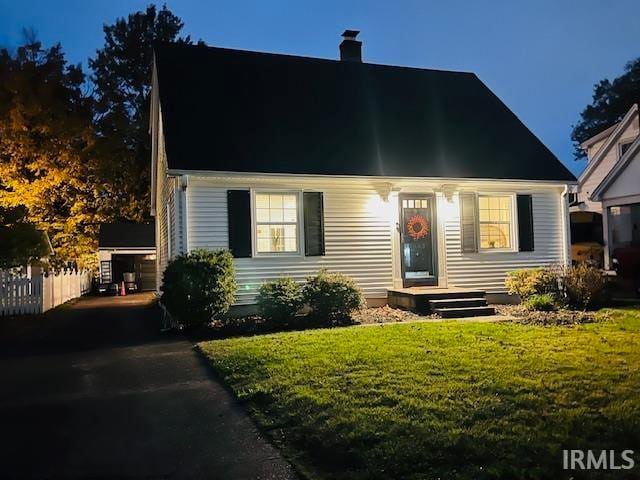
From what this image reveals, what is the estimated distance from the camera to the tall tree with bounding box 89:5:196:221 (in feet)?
95.6

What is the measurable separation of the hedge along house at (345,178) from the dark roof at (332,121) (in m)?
0.05

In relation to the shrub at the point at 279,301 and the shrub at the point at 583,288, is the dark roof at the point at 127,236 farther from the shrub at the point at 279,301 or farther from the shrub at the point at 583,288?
the shrub at the point at 583,288

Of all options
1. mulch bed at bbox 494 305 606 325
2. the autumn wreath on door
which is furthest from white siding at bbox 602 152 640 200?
the autumn wreath on door

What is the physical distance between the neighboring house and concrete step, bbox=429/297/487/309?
18.9 feet

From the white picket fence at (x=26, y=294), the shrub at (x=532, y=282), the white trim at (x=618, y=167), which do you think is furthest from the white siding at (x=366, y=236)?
the white picket fence at (x=26, y=294)

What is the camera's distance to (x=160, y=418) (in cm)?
542

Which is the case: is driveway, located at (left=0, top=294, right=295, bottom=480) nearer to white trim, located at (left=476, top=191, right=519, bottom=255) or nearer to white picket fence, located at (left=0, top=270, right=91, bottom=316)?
white picket fence, located at (left=0, top=270, right=91, bottom=316)

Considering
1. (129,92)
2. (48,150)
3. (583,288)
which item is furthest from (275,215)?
(129,92)

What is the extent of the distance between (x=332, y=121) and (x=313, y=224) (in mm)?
3265

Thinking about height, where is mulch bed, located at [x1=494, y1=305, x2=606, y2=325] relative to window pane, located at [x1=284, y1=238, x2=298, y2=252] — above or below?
below

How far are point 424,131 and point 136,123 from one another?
78.7 ft

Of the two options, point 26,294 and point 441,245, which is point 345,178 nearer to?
point 441,245

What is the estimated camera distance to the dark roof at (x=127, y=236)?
103ft

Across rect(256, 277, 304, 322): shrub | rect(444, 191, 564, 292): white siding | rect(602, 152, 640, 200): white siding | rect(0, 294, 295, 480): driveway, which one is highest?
rect(602, 152, 640, 200): white siding
